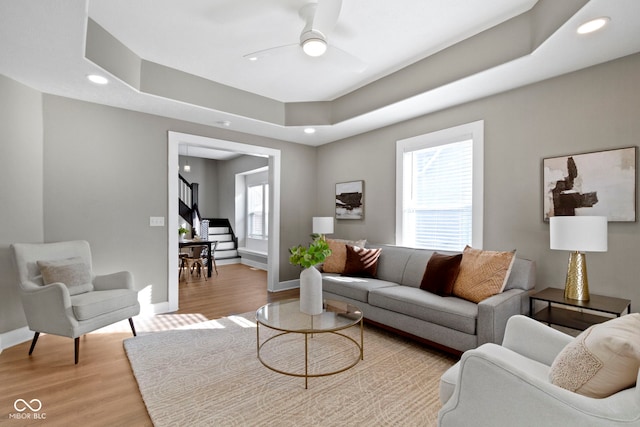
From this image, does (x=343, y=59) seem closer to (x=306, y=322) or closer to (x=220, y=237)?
(x=306, y=322)

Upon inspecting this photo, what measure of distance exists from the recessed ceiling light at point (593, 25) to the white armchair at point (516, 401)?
229 centimetres

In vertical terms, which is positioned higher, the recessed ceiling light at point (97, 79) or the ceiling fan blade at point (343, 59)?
the recessed ceiling light at point (97, 79)

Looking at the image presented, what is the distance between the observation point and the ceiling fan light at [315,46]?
91.3 inches

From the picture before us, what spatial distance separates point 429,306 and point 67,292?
10.4 ft

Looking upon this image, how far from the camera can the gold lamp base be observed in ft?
7.96

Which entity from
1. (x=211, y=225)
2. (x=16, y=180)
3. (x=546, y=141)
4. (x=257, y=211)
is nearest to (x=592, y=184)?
(x=546, y=141)

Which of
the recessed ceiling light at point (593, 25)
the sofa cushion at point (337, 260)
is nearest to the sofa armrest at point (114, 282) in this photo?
the sofa cushion at point (337, 260)

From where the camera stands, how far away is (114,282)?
3.22 meters

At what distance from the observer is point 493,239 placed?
11.1ft

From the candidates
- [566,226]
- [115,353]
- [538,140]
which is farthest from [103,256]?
[538,140]

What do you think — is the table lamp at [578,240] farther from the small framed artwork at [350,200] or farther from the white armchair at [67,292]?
the white armchair at [67,292]

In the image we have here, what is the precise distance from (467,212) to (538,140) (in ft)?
3.35

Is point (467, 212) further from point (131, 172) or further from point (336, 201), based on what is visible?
point (131, 172)

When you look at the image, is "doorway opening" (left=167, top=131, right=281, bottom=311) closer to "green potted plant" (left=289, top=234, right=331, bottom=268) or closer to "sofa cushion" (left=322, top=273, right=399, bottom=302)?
"sofa cushion" (left=322, top=273, right=399, bottom=302)
